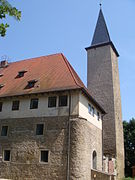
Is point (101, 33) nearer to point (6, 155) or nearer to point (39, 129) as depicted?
point (39, 129)

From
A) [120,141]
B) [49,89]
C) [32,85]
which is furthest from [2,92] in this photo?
[120,141]

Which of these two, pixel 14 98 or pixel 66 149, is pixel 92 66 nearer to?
pixel 14 98

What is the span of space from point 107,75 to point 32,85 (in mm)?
13061

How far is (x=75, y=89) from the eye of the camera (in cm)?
1733

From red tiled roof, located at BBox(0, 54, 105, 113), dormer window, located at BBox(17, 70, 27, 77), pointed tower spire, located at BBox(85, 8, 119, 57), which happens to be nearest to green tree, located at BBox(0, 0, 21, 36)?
red tiled roof, located at BBox(0, 54, 105, 113)

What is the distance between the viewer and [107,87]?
28.6 metres

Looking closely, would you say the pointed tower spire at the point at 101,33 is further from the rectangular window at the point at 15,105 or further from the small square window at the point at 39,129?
the small square window at the point at 39,129

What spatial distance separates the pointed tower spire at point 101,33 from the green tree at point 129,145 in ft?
43.1

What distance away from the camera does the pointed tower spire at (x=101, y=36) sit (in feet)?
104

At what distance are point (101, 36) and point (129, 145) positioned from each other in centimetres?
1709

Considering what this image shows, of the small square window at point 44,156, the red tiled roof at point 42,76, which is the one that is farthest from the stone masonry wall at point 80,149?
the red tiled roof at point 42,76

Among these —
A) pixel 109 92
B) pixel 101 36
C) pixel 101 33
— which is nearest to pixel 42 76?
pixel 109 92

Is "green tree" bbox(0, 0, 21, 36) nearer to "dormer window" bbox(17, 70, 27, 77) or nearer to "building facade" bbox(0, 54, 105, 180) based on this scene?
"building facade" bbox(0, 54, 105, 180)

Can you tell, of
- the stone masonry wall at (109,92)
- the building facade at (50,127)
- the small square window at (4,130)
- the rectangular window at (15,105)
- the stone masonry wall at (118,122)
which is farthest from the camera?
the stone masonry wall at (109,92)
